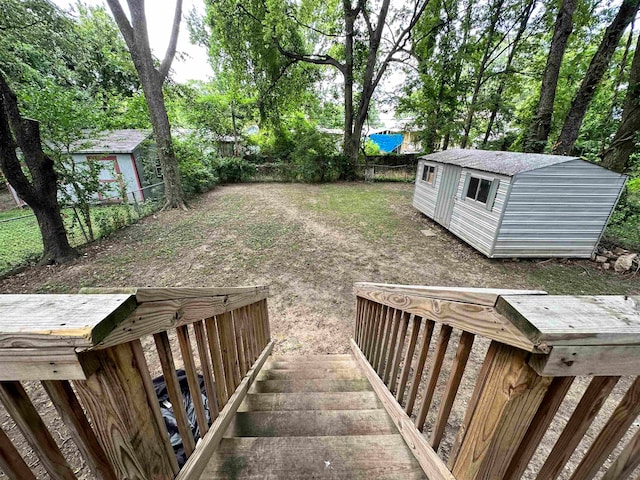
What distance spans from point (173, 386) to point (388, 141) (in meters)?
26.6

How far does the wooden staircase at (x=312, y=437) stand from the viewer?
1.15m

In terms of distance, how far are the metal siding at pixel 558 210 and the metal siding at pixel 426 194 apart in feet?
9.27

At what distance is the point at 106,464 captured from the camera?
2.34 feet

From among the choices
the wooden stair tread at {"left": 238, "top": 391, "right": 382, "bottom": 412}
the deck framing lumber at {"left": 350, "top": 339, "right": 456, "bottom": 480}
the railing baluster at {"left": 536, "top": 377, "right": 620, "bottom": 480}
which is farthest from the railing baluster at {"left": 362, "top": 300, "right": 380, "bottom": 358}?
the railing baluster at {"left": 536, "top": 377, "right": 620, "bottom": 480}

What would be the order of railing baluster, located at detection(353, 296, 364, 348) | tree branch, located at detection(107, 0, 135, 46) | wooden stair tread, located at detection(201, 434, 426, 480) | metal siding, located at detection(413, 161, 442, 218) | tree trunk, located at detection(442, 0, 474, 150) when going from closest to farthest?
wooden stair tread, located at detection(201, 434, 426, 480)
railing baluster, located at detection(353, 296, 364, 348)
tree branch, located at detection(107, 0, 135, 46)
metal siding, located at detection(413, 161, 442, 218)
tree trunk, located at detection(442, 0, 474, 150)

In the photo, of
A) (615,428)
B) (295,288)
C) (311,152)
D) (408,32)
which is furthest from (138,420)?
(408,32)

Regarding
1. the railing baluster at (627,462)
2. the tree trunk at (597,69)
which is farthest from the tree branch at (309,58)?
the railing baluster at (627,462)

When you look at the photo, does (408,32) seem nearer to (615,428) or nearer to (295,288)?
(295,288)

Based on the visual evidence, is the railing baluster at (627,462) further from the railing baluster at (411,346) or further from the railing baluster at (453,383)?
the railing baluster at (411,346)

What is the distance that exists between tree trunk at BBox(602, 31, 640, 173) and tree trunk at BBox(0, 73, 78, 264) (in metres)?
12.8

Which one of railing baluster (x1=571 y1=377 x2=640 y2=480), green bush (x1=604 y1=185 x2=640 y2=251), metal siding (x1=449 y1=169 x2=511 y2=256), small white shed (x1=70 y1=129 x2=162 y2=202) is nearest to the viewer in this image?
railing baluster (x1=571 y1=377 x2=640 y2=480)

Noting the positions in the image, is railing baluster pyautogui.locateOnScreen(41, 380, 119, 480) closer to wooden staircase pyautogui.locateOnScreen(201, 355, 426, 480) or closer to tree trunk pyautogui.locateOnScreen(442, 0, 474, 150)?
wooden staircase pyautogui.locateOnScreen(201, 355, 426, 480)

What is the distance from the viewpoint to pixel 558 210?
17.7 ft

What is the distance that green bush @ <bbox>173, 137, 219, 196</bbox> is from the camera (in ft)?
34.1
